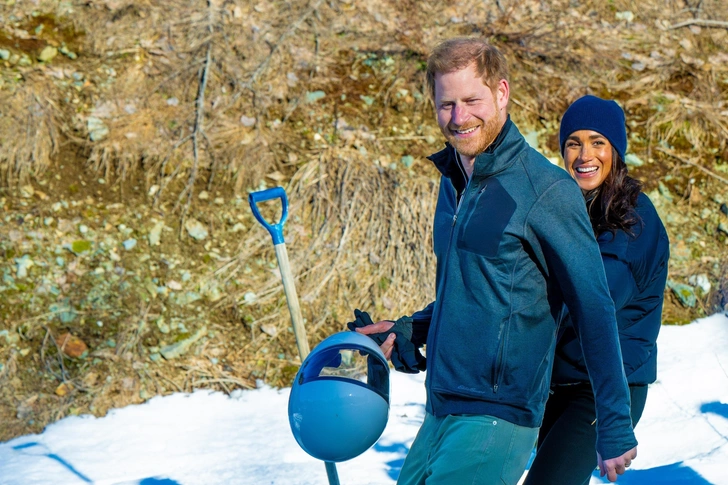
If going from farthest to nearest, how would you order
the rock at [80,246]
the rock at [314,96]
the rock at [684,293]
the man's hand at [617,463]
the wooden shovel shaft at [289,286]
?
the rock at [314,96], the rock at [684,293], the rock at [80,246], the wooden shovel shaft at [289,286], the man's hand at [617,463]

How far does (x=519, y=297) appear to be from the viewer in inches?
84.8

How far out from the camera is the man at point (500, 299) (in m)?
2.13

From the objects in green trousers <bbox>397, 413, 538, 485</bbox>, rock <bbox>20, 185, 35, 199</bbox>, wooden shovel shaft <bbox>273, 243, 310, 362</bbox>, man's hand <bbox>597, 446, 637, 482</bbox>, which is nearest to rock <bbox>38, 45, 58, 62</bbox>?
rock <bbox>20, 185, 35, 199</bbox>

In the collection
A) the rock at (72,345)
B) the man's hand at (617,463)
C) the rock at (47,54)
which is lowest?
the rock at (72,345)

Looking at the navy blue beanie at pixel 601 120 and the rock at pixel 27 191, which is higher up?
the navy blue beanie at pixel 601 120

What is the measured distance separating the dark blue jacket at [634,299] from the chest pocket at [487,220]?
1.93 ft

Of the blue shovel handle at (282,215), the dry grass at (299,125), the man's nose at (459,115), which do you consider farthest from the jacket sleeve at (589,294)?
the dry grass at (299,125)

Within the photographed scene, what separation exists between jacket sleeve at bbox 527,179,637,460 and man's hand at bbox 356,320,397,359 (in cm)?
67

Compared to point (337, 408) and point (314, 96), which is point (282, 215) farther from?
point (314, 96)

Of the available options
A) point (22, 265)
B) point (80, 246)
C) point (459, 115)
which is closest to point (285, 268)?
point (459, 115)

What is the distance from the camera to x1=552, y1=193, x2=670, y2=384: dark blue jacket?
2.59m

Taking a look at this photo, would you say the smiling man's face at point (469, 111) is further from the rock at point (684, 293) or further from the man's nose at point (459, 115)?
the rock at point (684, 293)

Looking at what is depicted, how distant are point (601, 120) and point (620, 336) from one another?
839 mm

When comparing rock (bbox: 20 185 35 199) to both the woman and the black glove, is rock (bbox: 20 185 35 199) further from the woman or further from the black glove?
the woman
